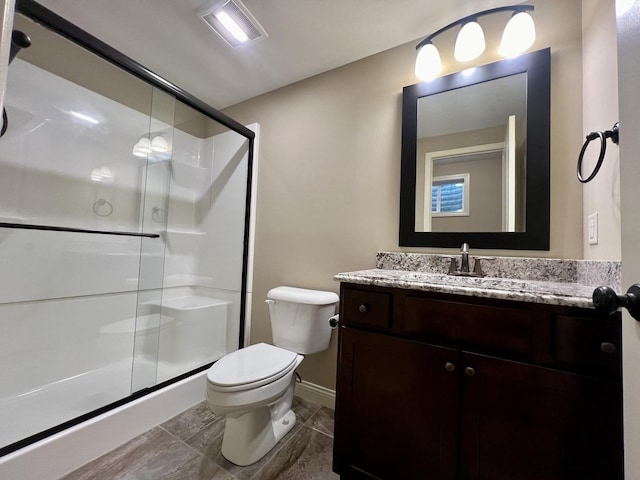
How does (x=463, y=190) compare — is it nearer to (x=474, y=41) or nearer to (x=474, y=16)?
(x=474, y=41)

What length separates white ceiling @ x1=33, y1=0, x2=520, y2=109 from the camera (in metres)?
1.31

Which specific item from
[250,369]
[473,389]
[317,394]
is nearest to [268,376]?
[250,369]

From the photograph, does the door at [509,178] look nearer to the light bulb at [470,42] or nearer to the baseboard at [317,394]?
the light bulb at [470,42]

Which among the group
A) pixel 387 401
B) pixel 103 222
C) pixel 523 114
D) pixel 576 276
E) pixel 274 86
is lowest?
pixel 387 401

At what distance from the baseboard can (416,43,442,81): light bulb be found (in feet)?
6.42

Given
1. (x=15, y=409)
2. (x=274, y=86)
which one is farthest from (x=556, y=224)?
(x=15, y=409)

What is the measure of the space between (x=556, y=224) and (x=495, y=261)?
0.96 feet

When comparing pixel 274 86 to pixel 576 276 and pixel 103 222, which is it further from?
pixel 576 276

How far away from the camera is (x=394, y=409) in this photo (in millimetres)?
928

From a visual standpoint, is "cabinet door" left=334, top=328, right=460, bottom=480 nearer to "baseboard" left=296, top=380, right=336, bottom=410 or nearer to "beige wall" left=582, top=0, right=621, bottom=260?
"baseboard" left=296, top=380, right=336, bottom=410

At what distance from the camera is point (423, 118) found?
144cm

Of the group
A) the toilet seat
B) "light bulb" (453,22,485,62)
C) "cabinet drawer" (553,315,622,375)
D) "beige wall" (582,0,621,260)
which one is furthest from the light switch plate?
the toilet seat

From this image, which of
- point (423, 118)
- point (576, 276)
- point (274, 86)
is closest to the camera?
point (576, 276)

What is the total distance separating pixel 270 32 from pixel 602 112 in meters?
1.61
